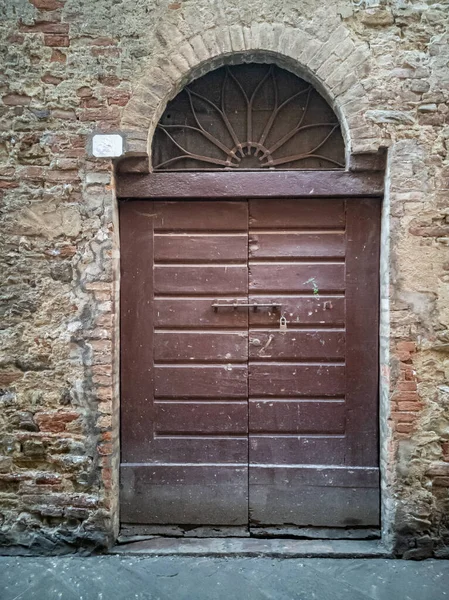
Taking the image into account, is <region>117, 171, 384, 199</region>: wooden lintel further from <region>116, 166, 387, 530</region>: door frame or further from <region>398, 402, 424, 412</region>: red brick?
<region>398, 402, 424, 412</region>: red brick

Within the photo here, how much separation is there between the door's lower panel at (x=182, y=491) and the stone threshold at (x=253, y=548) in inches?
5.1

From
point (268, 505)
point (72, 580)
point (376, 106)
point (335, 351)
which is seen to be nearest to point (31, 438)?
point (72, 580)

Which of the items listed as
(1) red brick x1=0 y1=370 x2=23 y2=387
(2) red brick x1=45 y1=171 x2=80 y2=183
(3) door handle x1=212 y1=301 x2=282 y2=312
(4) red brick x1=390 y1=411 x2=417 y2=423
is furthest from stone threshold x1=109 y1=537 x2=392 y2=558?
(2) red brick x1=45 y1=171 x2=80 y2=183

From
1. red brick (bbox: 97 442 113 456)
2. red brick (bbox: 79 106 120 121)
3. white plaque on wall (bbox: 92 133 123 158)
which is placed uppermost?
red brick (bbox: 79 106 120 121)

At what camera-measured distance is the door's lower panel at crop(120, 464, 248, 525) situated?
3.19m

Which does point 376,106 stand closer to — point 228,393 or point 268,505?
point 228,393

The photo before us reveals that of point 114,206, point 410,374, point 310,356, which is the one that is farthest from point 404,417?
point 114,206

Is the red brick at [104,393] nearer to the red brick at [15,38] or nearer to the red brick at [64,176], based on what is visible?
the red brick at [64,176]

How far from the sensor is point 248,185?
3139 millimetres

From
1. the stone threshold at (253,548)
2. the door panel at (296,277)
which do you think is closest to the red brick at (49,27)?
the door panel at (296,277)

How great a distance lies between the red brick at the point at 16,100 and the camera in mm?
3033

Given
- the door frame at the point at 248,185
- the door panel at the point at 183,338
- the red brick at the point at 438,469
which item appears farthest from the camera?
the door panel at the point at 183,338

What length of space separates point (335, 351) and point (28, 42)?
288 cm

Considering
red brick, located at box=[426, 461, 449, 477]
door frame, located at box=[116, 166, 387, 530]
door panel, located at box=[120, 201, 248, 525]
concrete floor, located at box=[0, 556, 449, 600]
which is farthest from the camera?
door panel, located at box=[120, 201, 248, 525]
